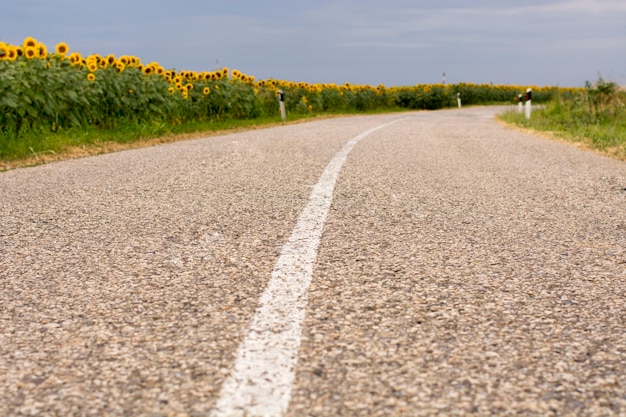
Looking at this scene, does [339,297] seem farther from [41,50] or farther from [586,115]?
[586,115]

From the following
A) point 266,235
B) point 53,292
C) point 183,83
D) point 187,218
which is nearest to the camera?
point 53,292

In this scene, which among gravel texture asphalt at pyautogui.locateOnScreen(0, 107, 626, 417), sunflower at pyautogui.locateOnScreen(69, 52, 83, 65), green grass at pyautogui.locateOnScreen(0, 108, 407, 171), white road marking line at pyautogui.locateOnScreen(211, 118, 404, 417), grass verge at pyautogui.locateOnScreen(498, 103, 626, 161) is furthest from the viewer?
sunflower at pyautogui.locateOnScreen(69, 52, 83, 65)

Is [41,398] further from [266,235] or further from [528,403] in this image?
[266,235]

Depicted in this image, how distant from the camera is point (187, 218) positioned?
171 inches

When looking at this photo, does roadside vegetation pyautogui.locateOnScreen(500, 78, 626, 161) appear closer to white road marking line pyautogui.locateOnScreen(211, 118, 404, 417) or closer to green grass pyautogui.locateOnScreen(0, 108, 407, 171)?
green grass pyautogui.locateOnScreen(0, 108, 407, 171)

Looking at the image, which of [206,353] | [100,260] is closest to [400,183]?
[100,260]

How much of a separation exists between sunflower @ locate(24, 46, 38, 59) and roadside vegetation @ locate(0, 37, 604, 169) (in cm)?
1

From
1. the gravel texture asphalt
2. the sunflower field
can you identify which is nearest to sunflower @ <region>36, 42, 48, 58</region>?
the sunflower field

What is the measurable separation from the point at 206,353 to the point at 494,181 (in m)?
4.35

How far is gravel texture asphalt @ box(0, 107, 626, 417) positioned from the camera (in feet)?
6.18

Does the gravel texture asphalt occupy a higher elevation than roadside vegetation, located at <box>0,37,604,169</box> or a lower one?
lower

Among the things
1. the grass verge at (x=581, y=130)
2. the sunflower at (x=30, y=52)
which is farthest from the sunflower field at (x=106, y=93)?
the grass verge at (x=581, y=130)

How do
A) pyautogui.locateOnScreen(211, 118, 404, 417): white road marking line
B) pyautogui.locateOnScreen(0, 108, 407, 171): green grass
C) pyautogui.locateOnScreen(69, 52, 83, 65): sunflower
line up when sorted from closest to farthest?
pyautogui.locateOnScreen(211, 118, 404, 417): white road marking line → pyautogui.locateOnScreen(0, 108, 407, 171): green grass → pyautogui.locateOnScreen(69, 52, 83, 65): sunflower

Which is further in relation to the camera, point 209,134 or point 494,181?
point 209,134
